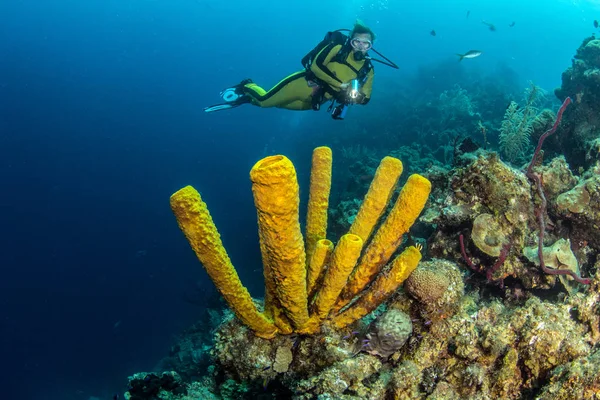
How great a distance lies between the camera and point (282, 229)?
155 centimetres

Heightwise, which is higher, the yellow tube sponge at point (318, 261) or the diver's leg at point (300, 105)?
the diver's leg at point (300, 105)

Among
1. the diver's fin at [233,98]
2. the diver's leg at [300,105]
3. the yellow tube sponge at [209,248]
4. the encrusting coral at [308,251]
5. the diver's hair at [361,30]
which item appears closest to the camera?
the encrusting coral at [308,251]

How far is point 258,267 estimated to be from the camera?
15.2 metres

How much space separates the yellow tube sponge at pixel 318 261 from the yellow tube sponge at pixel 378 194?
44 cm

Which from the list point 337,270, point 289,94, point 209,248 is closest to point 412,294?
point 337,270

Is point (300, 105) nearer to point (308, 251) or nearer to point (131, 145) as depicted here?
point (308, 251)

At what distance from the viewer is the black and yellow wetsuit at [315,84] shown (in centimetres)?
546

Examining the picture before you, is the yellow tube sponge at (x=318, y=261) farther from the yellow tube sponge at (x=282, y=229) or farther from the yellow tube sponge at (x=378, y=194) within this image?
the yellow tube sponge at (x=378, y=194)

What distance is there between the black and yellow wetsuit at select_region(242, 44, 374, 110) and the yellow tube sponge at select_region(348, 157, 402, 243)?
344 centimetres

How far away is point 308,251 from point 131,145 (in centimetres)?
4692

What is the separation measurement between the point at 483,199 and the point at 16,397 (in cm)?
2839

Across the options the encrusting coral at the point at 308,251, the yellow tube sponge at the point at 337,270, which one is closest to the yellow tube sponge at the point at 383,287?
the encrusting coral at the point at 308,251

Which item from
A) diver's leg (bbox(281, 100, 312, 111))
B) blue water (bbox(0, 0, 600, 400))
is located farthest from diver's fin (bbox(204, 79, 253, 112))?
blue water (bbox(0, 0, 600, 400))

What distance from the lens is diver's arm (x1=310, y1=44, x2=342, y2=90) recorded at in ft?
17.9
